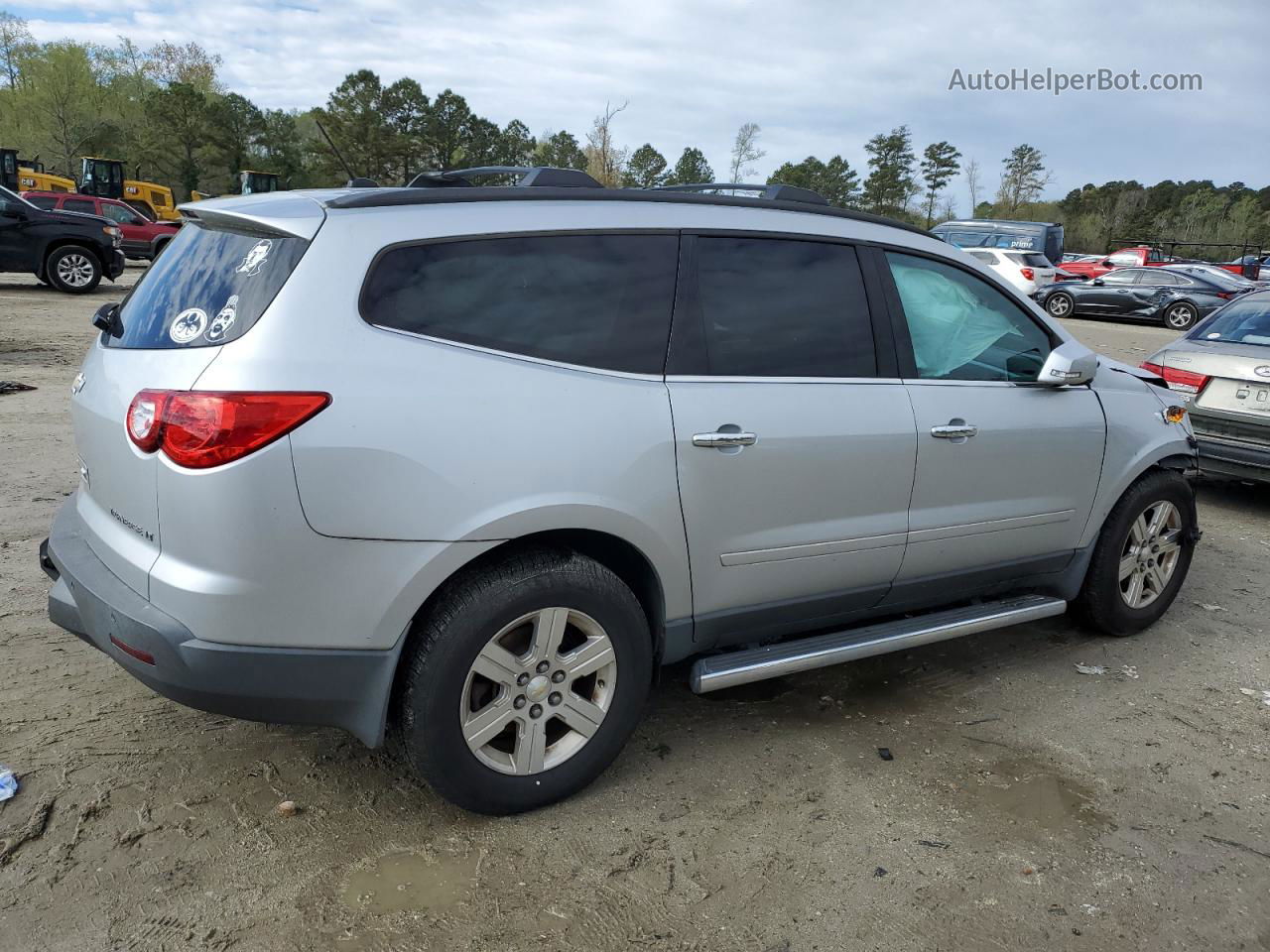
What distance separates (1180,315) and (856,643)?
20.9 m

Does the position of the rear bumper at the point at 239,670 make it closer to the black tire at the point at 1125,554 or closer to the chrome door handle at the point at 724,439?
the chrome door handle at the point at 724,439

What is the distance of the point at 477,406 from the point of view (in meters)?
2.52

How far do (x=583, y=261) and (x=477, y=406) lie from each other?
0.62 metres

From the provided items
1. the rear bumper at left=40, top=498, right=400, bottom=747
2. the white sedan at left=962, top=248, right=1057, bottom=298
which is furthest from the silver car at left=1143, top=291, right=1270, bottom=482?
the white sedan at left=962, top=248, right=1057, bottom=298

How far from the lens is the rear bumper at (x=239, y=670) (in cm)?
237

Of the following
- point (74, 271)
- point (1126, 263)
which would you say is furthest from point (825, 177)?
point (74, 271)

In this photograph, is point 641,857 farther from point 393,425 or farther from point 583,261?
point 583,261

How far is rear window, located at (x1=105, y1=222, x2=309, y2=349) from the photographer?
8.05 feet

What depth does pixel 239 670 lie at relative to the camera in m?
2.38

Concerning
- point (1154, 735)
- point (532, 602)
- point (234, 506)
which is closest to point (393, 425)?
point (234, 506)

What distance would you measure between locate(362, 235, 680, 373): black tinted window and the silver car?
15.9ft

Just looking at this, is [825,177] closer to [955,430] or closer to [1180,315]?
[1180,315]

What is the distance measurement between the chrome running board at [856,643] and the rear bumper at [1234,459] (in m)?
3.07

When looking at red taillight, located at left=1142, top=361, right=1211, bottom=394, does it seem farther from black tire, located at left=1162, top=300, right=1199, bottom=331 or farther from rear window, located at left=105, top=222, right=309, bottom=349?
black tire, located at left=1162, top=300, right=1199, bottom=331
